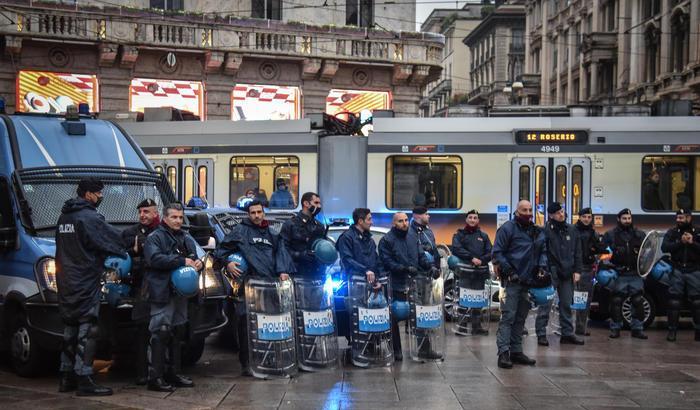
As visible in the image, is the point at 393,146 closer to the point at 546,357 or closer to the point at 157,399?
the point at 546,357

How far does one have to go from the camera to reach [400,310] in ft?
37.1

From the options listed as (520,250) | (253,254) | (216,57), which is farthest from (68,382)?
(216,57)

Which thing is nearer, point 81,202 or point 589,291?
point 81,202

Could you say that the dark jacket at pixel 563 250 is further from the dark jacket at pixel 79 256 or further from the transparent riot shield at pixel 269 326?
the dark jacket at pixel 79 256

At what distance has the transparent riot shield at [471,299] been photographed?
46.6ft

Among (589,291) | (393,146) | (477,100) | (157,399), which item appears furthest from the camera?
(477,100)

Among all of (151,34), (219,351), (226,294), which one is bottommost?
(219,351)

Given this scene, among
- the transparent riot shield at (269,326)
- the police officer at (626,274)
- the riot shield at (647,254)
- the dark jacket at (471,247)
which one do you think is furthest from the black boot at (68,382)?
the riot shield at (647,254)

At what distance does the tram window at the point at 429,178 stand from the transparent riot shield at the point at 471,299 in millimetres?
5560

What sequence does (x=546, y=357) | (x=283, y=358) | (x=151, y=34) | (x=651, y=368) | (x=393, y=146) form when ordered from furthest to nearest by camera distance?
(x=151, y=34) → (x=393, y=146) → (x=546, y=357) → (x=651, y=368) → (x=283, y=358)

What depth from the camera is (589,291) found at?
46.1 feet

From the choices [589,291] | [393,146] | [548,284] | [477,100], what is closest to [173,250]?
[548,284]

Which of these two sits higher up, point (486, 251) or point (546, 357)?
point (486, 251)

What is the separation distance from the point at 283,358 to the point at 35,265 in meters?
2.67
